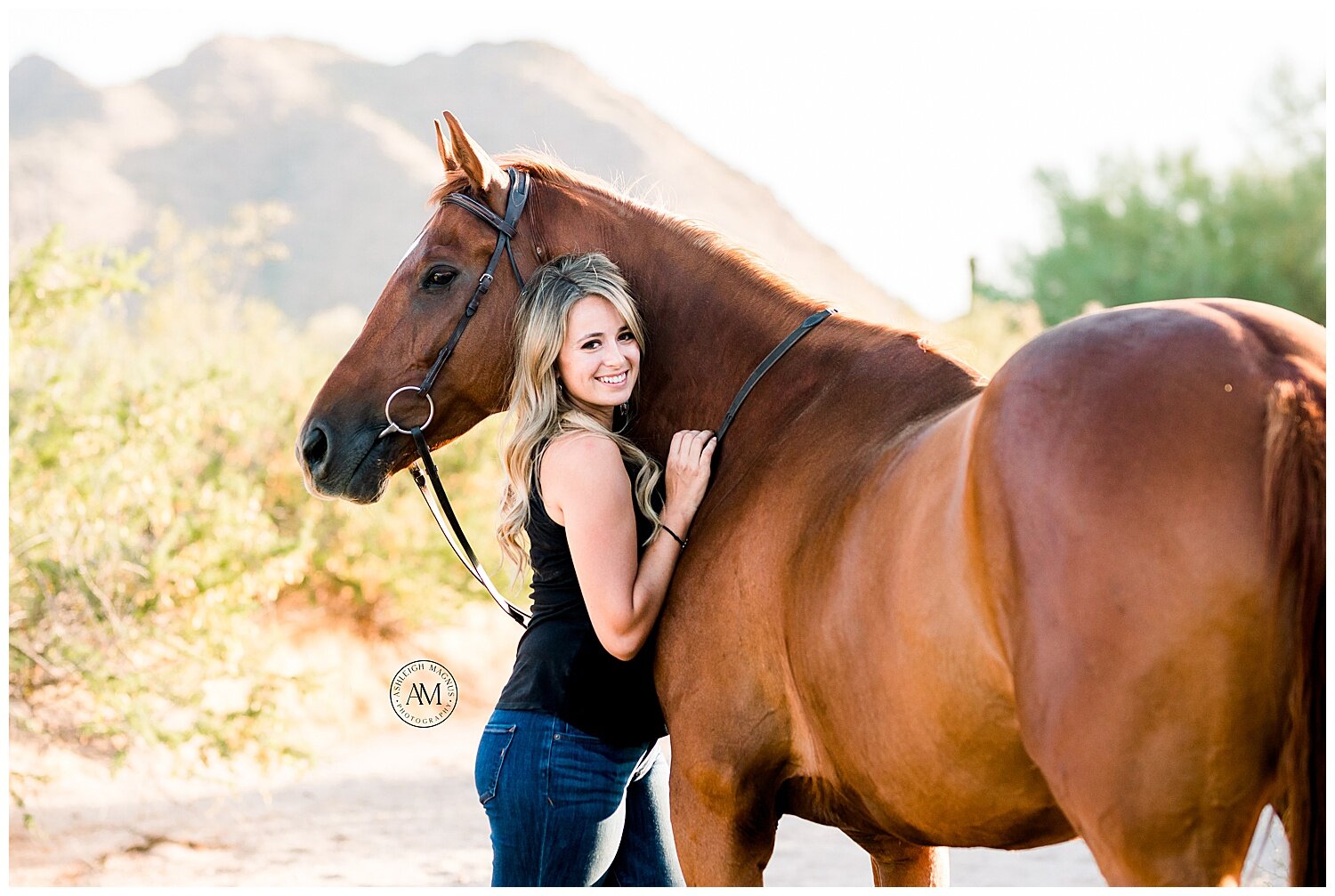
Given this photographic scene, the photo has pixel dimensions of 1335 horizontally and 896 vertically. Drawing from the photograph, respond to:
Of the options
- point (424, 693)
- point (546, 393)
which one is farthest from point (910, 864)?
point (546, 393)

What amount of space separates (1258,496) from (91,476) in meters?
5.37

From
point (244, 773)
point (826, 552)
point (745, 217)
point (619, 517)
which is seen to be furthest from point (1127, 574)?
point (745, 217)

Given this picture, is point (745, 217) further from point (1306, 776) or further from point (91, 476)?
point (1306, 776)

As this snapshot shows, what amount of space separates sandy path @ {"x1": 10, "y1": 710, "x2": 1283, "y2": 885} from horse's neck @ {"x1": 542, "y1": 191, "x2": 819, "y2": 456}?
3.96 meters

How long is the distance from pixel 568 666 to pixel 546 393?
563mm

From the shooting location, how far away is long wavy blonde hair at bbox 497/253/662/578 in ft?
7.33

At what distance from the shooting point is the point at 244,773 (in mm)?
7496

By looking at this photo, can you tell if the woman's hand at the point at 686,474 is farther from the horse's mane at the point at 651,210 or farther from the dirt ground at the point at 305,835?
the dirt ground at the point at 305,835

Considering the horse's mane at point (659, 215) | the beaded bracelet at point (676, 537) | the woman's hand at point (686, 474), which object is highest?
the horse's mane at point (659, 215)

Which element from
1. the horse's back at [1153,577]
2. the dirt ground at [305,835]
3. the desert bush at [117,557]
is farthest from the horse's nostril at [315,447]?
the dirt ground at [305,835]

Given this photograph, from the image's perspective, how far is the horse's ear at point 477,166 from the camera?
236cm

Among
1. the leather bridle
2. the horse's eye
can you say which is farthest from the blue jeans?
the horse's eye

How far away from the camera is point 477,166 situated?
2.43 metres

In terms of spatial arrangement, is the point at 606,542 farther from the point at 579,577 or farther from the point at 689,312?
the point at 689,312
